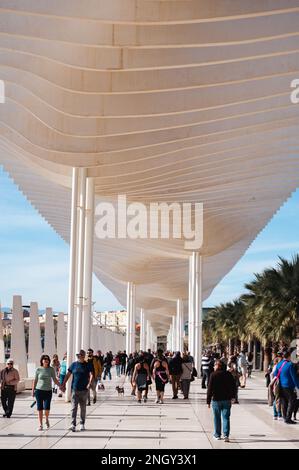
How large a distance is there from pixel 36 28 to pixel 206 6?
2.99m

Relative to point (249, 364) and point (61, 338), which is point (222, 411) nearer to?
point (61, 338)

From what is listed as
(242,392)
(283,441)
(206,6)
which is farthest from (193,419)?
(242,392)

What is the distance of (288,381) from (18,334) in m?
11.0

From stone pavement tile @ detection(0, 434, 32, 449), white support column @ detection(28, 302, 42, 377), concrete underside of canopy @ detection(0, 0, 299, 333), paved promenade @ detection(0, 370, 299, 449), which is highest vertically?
concrete underside of canopy @ detection(0, 0, 299, 333)

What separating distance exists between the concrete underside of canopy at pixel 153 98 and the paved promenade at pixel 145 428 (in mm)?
6347

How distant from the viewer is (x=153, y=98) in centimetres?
1641

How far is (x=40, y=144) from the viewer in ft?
61.8

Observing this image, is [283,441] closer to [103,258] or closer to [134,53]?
[134,53]

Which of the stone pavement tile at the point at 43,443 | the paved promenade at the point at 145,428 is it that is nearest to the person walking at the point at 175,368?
the paved promenade at the point at 145,428

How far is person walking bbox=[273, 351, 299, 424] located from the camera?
552 inches

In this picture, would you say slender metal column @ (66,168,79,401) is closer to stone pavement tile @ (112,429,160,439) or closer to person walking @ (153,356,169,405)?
person walking @ (153,356,169,405)

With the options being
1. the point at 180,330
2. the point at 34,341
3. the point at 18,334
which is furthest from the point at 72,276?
the point at 180,330

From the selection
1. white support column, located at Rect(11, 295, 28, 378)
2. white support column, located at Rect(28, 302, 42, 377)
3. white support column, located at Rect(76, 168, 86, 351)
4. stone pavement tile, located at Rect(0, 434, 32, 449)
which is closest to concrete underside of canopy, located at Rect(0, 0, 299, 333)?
white support column, located at Rect(76, 168, 86, 351)

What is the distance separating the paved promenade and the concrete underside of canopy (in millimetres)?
6347
